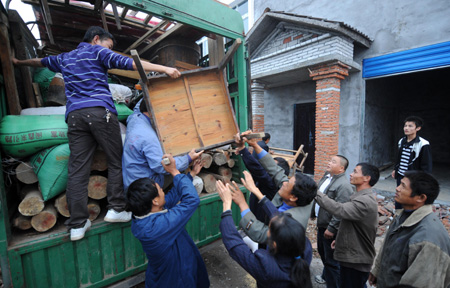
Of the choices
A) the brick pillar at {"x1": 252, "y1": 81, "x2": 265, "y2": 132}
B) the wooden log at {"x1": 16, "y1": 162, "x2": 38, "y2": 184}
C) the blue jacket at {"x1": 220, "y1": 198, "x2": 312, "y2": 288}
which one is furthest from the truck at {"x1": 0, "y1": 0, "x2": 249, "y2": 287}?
the brick pillar at {"x1": 252, "y1": 81, "x2": 265, "y2": 132}

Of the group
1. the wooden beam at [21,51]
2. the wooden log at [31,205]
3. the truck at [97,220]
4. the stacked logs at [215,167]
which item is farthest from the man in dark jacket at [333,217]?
the wooden beam at [21,51]

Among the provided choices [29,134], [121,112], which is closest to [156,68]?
[121,112]

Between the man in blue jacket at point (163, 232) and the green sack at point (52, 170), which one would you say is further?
the green sack at point (52, 170)

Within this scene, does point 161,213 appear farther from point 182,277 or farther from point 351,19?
point 351,19

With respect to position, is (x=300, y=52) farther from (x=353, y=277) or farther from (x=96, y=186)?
(x=96, y=186)

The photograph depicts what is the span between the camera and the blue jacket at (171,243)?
63.9 inches

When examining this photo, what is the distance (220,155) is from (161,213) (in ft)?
5.73

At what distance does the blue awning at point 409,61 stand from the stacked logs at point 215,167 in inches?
225

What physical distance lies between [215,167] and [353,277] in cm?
231

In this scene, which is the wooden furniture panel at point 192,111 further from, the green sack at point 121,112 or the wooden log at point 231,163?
the wooden log at point 231,163

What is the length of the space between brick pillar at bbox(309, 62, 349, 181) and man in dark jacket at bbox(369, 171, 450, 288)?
481cm

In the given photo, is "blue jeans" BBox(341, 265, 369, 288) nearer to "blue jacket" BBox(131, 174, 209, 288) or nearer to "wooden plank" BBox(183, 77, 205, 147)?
"blue jacket" BBox(131, 174, 209, 288)

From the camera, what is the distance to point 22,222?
2131 mm

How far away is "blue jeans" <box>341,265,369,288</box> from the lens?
2281mm
